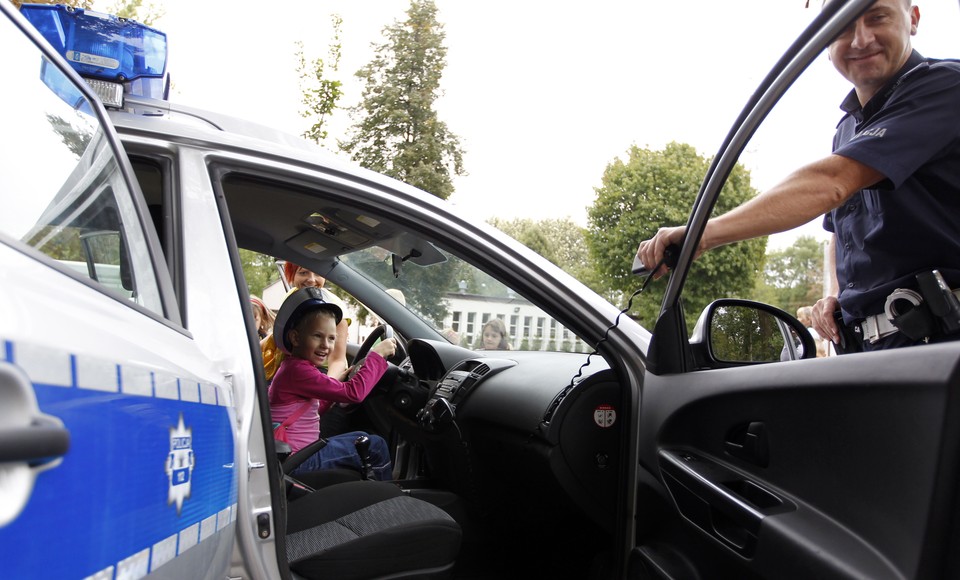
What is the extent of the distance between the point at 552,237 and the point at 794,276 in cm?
2836

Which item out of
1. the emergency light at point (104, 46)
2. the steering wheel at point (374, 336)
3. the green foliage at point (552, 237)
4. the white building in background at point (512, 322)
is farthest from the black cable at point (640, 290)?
the green foliage at point (552, 237)

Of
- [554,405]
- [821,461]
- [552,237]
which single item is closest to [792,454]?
[821,461]

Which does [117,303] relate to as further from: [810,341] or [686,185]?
[686,185]

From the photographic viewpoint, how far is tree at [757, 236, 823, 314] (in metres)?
2.94

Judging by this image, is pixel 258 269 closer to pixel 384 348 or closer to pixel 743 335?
pixel 384 348

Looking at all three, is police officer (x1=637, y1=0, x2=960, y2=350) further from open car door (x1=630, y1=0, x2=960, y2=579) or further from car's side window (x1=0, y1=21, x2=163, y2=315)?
car's side window (x1=0, y1=21, x2=163, y2=315)

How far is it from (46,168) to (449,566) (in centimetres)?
160

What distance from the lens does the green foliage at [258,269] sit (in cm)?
374

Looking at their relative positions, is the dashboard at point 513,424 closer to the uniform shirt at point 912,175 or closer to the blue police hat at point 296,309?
the blue police hat at point 296,309

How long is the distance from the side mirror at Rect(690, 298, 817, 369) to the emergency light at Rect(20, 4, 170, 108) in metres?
1.47

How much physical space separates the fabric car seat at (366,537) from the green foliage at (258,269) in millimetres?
824

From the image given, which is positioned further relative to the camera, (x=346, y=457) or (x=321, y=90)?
(x=321, y=90)

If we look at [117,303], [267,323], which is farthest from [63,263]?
[267,323]

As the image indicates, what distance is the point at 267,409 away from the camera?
5.64 feet
